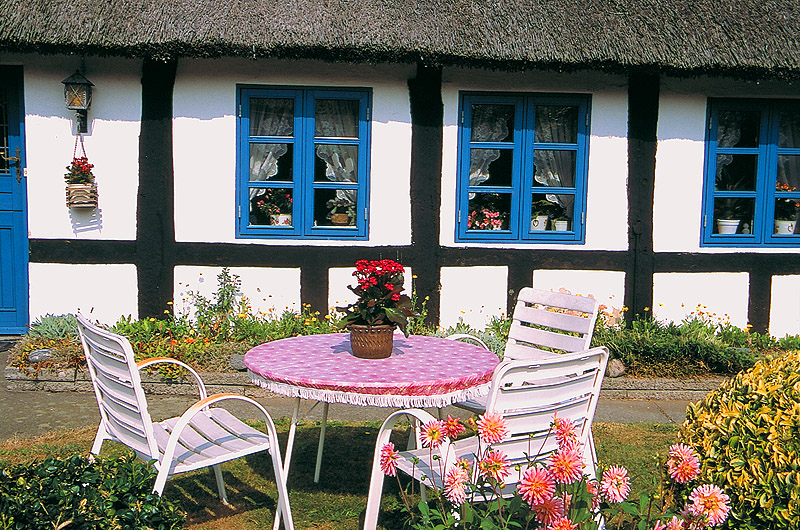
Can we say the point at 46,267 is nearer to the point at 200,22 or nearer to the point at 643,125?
the point at 200,22

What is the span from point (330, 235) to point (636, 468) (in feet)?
10.9

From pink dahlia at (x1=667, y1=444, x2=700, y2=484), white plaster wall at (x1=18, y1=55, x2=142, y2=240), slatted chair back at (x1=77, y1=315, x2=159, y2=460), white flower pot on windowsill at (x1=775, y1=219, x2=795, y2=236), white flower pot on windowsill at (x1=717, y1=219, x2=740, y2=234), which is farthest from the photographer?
white flower pot on windowsill at (x1=775, y1=219, x2=795, y2=236)

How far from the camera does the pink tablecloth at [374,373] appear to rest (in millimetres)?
3043

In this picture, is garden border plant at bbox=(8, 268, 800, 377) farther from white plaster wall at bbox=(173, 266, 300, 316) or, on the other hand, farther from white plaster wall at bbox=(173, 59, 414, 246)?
white plaster wall at bbox=(173, 59, 414, 246)

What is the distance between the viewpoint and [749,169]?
6.92 meters

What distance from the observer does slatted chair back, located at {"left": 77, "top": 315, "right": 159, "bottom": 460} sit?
282cm

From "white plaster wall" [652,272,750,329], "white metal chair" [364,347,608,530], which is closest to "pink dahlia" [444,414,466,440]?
"white metal chair" [364,347,608,530]

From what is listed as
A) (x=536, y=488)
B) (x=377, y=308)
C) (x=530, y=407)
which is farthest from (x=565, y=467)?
(x=377, y=308)

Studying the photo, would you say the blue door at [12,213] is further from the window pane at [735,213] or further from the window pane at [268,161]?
the window pane at [735,213]

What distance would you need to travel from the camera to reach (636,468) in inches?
162

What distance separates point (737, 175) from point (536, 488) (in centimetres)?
577

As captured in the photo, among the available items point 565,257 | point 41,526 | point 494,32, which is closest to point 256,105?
point 494,32

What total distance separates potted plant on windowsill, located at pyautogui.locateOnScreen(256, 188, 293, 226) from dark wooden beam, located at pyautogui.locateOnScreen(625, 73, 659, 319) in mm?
2956

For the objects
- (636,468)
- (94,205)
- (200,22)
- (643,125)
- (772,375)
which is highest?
(200,22)
